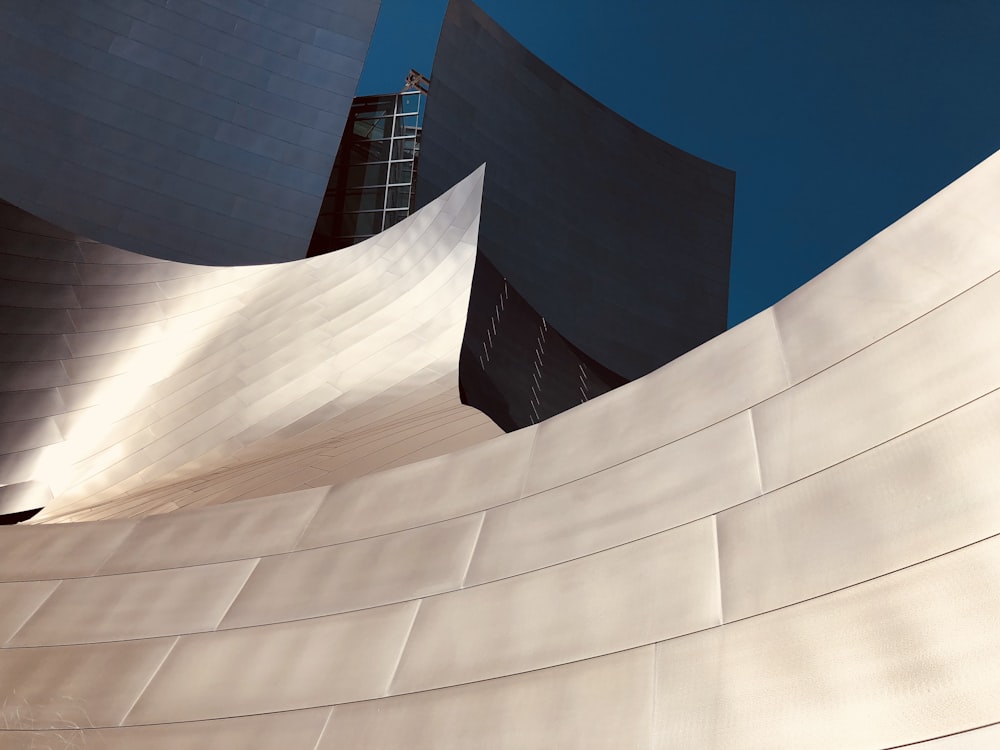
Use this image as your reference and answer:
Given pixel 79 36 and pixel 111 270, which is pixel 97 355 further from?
pixel 79 36

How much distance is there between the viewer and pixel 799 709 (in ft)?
6.76

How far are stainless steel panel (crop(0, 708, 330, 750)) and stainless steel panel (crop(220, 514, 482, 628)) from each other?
47 cm

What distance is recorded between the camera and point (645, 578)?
270 centimetres

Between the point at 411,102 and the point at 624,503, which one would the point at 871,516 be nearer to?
the point at 624,503

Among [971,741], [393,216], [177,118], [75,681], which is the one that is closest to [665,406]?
[971,741]

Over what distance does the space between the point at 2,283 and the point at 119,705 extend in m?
8.11

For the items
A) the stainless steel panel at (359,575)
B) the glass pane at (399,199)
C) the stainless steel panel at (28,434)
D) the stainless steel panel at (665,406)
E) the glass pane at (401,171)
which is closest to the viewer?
the stainless steel panel at (665,406)

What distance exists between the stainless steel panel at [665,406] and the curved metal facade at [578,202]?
14280 millimetres

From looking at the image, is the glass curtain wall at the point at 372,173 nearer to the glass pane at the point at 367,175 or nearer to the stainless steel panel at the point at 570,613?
the glass pane at the point at 367,175

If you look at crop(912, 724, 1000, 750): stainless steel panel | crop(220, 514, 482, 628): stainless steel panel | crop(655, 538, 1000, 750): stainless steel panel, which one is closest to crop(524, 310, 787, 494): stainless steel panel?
crop(220, 514, 482, 628): stainless steel panel

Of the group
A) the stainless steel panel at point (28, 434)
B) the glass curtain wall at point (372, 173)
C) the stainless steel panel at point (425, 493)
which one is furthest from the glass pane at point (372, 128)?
the stainless steel panel at point (425, 493)

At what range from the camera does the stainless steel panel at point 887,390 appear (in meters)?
2.36

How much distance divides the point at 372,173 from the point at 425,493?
18.3 m

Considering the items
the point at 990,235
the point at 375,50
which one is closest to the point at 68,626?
the point at 990,235
